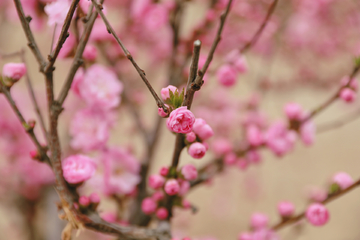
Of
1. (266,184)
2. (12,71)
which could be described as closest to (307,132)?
(12,71)

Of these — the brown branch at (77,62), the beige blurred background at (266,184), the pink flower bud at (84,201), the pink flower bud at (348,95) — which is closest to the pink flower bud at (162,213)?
the pink flower bud at (84,201)

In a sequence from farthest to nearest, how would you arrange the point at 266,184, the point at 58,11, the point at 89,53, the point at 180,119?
the point at 266,184 < the point at 89,53 < the point at 58,11 < the point at 180,119

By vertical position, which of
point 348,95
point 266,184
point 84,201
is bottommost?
point 84,201

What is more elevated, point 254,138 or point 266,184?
point 266,184

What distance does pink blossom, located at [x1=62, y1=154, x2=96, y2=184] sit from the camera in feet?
1.09

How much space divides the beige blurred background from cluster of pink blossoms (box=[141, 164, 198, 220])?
590mm

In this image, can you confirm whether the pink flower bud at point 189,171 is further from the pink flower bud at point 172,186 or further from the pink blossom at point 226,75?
the pink blossom at point 226,75

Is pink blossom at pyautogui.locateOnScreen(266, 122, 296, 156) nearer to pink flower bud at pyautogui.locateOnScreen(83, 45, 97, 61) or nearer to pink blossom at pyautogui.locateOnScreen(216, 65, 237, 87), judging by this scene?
pink blossom at pyautogui.locateOnScreen(216, 65, 237, 87)

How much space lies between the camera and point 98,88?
1.35 feet

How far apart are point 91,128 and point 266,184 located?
41.6 inches

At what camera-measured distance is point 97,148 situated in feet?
1.48

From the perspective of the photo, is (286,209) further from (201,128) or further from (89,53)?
(89,53)

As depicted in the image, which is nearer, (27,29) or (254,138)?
(27,29)

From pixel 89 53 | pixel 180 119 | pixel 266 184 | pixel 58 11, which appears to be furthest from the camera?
pixel 266 184
